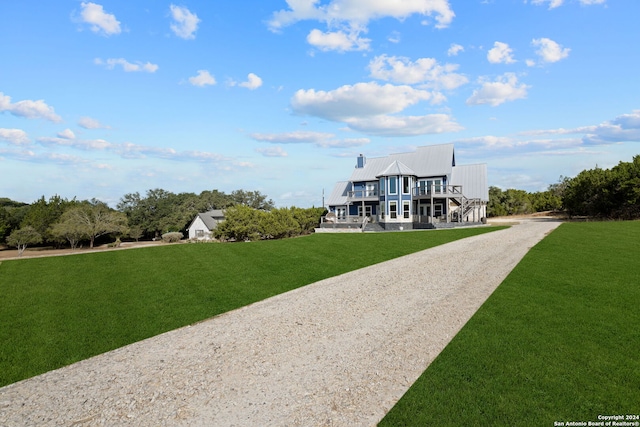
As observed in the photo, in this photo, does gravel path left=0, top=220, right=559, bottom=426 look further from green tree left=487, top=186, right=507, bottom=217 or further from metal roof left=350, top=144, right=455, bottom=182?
green tree left=487, top=186, right=507, bottom=217

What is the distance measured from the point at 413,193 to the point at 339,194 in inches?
444

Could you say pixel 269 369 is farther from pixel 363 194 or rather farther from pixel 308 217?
pixel 363 194

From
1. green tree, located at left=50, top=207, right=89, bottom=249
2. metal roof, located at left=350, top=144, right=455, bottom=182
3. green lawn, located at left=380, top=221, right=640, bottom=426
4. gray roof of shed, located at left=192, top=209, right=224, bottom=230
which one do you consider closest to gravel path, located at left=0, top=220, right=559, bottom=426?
green lawn, located at left=380, top=221, right=640, bottom=426

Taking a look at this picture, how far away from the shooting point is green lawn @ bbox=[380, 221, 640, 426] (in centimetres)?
507

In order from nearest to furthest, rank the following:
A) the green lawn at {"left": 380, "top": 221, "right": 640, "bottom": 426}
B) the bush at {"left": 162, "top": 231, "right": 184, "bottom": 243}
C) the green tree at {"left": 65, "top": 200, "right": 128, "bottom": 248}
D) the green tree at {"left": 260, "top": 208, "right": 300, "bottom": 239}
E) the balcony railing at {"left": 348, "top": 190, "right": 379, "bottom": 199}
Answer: the green lawn at {"left": 380, "top": 221, "right": 640, "bottom": 426} < the green tree at {"left": 260, "top": 208, "right": 300, "bottom": 239} < the green tree at {"left": 65, "top": 200, "right": 128, "bottom": 248} < the balcony railing at {"left": 348, "top": 190, "right": 379, "bottom": 199} < the bush at {"left": 162, "top": 231, "right": 184, "bottom": 243}

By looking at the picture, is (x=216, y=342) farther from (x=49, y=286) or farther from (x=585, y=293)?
(x=585, y=293)

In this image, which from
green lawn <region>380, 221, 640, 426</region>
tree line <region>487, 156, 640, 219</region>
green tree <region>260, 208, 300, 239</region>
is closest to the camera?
green lawn <region>380, 221, 640, 426</region>

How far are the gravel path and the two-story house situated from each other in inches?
1032

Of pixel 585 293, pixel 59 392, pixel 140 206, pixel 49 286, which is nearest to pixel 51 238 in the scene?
pixel 140 206

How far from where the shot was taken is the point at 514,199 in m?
63.1

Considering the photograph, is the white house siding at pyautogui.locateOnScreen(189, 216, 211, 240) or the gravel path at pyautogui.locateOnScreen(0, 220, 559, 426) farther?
the white house siding at pyautogui.locateOnScreen(189, 216, 211, 240)

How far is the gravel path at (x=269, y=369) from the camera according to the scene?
209 inches

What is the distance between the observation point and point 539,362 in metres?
6.41

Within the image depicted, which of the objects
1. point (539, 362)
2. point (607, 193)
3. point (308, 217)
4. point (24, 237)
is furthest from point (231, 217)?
point (607, 193)
